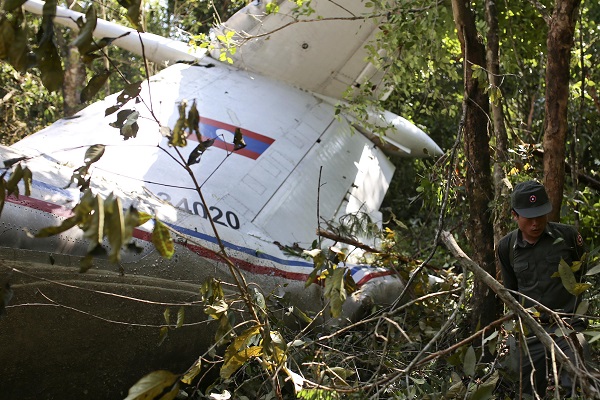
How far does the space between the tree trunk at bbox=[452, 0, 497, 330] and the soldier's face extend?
1072mm

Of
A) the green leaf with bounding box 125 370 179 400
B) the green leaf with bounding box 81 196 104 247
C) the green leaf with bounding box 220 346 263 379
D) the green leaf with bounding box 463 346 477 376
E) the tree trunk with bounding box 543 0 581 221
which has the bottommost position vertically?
the green leaf with bounding box 220 346 263 379

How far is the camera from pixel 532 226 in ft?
14.1

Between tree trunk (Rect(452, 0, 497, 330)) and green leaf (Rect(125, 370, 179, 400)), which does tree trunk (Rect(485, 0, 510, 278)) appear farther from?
green leaf (Rect(125, 370, 179, 400))

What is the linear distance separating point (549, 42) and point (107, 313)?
3.27 m

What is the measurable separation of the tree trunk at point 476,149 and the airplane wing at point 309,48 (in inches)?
94.9

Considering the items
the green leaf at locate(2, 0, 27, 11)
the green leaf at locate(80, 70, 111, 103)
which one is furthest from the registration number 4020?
the green leaf at locate(2, 0, 27, 11)

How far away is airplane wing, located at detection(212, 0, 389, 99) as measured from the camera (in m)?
7.89

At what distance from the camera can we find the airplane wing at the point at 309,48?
7.89m

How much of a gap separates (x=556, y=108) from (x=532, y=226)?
127 centimetres

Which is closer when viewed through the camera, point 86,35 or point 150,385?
point 86,35

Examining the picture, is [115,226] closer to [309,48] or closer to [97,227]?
[97,227]

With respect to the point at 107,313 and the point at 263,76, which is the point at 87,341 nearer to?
the point at 107,313

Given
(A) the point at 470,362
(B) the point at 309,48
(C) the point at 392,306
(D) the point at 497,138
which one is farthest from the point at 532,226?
(B) the point at 309,48

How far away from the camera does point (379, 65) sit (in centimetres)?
695
